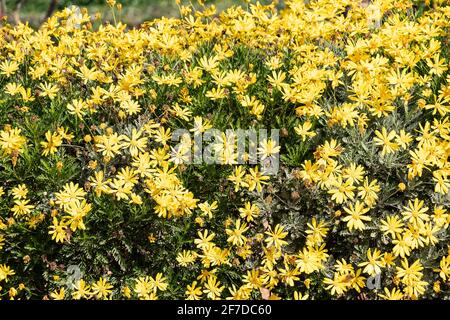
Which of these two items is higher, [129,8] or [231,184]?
[129,8]

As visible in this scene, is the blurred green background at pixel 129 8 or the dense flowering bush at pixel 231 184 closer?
the dense flowering bush at pixel 231 184

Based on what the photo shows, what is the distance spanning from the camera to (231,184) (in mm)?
3428

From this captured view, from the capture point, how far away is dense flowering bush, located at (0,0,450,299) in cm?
320

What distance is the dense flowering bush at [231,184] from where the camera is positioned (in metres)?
3.20

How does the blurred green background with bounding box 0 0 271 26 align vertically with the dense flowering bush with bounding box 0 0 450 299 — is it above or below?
above

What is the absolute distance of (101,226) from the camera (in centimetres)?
329

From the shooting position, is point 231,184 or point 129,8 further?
point 129,8

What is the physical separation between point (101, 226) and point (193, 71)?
957 millimetres

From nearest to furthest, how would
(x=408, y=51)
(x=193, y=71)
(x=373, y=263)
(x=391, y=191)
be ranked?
1. (x=373, y=263)
2. (x=391, y=191)
3. (x=193, y=71)
4. (x=408, y=51)

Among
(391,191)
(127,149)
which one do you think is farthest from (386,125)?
(127,149)

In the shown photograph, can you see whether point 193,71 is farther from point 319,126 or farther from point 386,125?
point 386,125

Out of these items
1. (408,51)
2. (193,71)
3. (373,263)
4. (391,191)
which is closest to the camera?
(373,263)

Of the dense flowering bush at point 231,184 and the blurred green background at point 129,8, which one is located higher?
the blurred green background at point 129,8

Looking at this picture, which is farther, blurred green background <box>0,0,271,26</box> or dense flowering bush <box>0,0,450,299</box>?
blurred green background <box>0,0,271,26</box>
